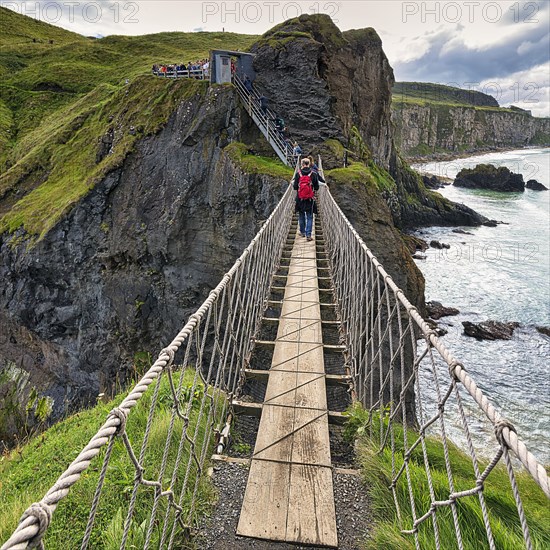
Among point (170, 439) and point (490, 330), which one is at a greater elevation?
point (170, 439)

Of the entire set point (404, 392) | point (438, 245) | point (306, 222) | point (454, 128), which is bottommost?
point (438, 245)

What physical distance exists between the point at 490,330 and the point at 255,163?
14.0m

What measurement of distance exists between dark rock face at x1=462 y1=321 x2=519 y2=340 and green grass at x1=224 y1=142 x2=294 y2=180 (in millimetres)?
12093

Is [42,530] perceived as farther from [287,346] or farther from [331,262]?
[331,262]

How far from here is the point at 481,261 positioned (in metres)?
29.3

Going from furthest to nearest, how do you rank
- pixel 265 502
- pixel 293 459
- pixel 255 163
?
pixel 255 163 < pixel 293 459 < pixel 265 502

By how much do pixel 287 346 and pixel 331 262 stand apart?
3642 millimetres

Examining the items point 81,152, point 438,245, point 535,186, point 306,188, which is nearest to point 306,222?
point 306,188

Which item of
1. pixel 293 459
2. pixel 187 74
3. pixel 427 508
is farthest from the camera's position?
pixel 187 74

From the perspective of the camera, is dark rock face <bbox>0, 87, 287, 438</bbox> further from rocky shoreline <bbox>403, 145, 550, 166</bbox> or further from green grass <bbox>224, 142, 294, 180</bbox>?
rocky shoreline <bbox>403, 145, 550, 166</bbox>

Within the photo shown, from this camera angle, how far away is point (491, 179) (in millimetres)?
64500

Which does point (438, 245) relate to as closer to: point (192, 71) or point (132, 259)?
point (192, 71)

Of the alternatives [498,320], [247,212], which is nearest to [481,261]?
[498,320]

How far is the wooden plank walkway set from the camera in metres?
2.20
